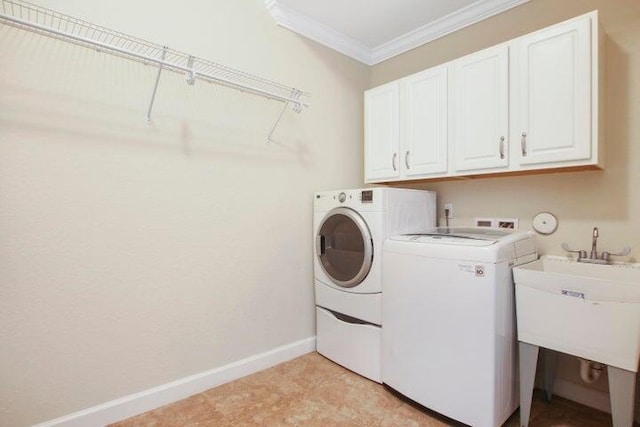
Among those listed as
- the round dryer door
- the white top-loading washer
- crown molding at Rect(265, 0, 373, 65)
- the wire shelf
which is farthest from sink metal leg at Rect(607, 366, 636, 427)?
crown molding at Rect(265, 0, 373, 65)

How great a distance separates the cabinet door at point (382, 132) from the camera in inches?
92.0

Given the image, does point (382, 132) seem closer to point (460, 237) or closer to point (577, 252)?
point (460, 237)

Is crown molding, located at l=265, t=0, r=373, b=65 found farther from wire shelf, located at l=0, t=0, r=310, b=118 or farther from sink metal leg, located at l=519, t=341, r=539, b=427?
sink metal leg, located at l=519, t=341, r=539, b=427

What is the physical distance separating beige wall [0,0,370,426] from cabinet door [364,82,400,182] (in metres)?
0.42

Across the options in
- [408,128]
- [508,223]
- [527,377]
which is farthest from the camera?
[408,128]

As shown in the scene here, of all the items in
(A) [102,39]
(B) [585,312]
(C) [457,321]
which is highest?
(A) [102,39]

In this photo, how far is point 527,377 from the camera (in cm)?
157

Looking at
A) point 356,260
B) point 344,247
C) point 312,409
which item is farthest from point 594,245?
point 312,409

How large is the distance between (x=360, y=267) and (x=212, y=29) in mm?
1757

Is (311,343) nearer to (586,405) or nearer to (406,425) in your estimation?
(406,425)

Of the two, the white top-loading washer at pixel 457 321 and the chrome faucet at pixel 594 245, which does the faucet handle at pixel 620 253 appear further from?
the white top-loading washer at pixel 457 321

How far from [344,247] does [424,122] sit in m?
1.00

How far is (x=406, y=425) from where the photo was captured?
5.48 ft

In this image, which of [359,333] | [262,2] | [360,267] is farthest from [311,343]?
[262,2]
